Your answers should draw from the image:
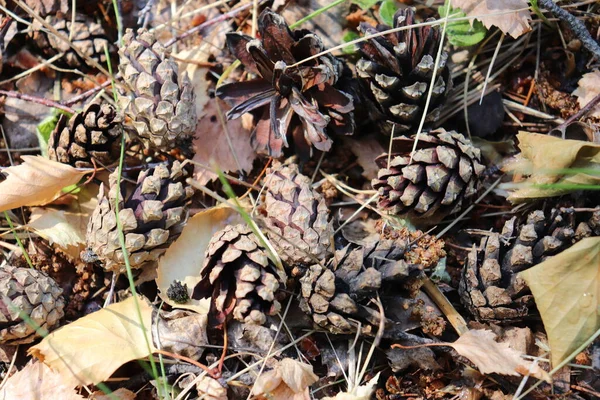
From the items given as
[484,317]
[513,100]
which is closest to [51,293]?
[484,317]

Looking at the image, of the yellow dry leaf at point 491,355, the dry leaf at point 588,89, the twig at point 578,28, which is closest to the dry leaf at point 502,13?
the twig at point 578,28

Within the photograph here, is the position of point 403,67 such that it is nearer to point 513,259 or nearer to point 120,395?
point 513,259

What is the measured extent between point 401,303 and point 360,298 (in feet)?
0.50

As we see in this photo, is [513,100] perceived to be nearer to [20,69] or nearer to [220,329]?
[220,329]

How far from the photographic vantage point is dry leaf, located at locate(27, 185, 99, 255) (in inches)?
75.0

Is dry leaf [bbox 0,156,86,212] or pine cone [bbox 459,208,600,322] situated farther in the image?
dry leaf [bbox 0,156,86,212]

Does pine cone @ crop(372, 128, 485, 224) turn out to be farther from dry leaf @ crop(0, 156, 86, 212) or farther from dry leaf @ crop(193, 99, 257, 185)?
dry leaf @ crop(0, 156, 86, 212)

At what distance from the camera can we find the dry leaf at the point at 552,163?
1625mm

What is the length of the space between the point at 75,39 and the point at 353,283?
1454 mm

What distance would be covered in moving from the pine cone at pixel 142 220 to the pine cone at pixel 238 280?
20cm

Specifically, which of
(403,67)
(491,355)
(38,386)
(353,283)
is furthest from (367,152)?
(38,386)

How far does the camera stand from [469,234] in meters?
1.84

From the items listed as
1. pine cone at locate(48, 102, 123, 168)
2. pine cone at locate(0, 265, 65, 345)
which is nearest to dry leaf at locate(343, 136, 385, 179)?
pine cone at locate(48, 102, 123, 168)

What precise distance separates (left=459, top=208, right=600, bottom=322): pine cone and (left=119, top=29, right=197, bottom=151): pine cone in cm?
104
